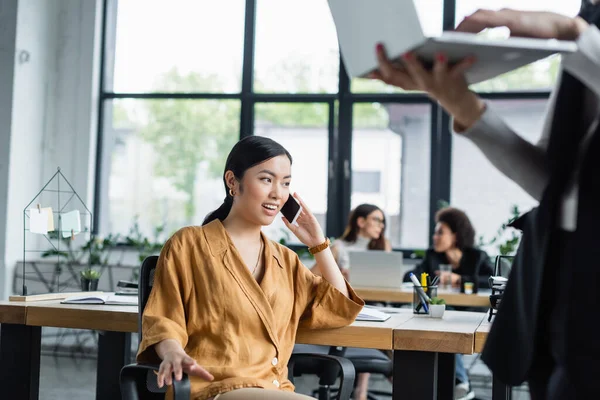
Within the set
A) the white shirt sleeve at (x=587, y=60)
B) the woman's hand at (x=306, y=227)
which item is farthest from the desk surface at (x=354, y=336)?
the white shirt sleeve at (x=587, y=60)

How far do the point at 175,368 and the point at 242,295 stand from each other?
411mm

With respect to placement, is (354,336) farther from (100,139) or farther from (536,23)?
(100,139)

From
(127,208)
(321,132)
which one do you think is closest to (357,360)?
(321,132)

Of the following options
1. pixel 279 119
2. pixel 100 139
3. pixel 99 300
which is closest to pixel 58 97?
pixel 100 139

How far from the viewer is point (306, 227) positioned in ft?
8.38

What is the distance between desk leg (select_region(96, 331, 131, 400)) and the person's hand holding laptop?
90.8 inches

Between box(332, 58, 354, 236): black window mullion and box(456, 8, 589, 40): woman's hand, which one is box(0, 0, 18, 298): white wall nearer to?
box(332, 58, 354, 236): black window mullion

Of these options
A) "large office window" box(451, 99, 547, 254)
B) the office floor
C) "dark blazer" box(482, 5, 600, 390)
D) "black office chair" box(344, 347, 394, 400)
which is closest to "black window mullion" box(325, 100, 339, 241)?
"large office window" box(451, 99, 547, 254)

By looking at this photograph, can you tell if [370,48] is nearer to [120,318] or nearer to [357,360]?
[120,318]

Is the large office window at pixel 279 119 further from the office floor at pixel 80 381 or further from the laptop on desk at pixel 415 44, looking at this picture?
the laptop on desk at pixel 415 44

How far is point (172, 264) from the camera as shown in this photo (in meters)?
2.23

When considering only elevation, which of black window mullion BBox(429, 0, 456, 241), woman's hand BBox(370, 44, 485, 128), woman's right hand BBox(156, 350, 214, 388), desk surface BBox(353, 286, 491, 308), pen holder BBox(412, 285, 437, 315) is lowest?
desk surface BBox(353, 286, 491, 308)

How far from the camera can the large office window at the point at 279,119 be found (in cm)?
661

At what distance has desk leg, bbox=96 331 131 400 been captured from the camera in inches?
124
